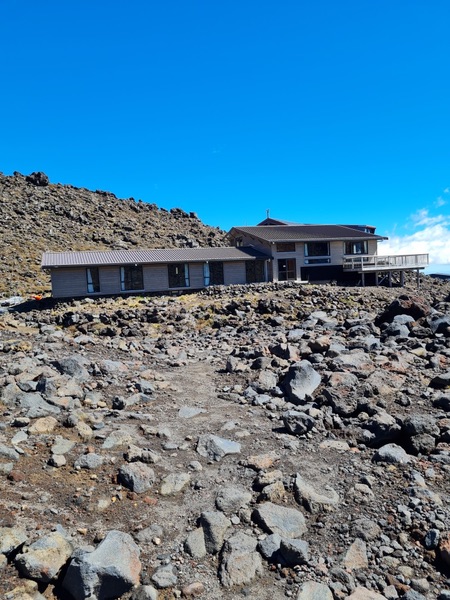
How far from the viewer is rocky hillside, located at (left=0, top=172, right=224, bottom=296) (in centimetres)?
5241

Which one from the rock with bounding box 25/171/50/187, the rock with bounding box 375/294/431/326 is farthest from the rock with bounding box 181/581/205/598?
the rock with bounding box 25/171/50/187

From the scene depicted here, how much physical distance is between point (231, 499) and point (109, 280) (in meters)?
30.2

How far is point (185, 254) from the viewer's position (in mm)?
38375

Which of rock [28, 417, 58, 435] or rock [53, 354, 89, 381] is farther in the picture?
rock [53, 354, 89, 381]

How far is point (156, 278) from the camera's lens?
36438 millimetres

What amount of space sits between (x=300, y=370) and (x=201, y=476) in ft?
16.6

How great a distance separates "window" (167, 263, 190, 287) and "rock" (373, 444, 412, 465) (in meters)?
29.8

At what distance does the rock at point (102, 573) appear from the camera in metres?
5.02

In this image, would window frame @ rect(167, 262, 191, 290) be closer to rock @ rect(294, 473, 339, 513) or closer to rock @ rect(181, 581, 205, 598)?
rock @ rect(294, 473, 339, 513)

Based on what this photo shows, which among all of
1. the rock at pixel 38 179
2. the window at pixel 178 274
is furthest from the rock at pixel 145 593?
the rock at pixel 38 179

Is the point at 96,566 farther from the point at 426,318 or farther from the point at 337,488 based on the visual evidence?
the point at 426,318

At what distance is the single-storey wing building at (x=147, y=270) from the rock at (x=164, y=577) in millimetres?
30131

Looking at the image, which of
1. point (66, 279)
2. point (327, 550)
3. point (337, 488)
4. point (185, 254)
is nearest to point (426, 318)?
point (337, 488)

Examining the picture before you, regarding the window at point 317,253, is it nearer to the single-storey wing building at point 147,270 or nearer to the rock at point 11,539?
the single-storey wing building at point 147,270
